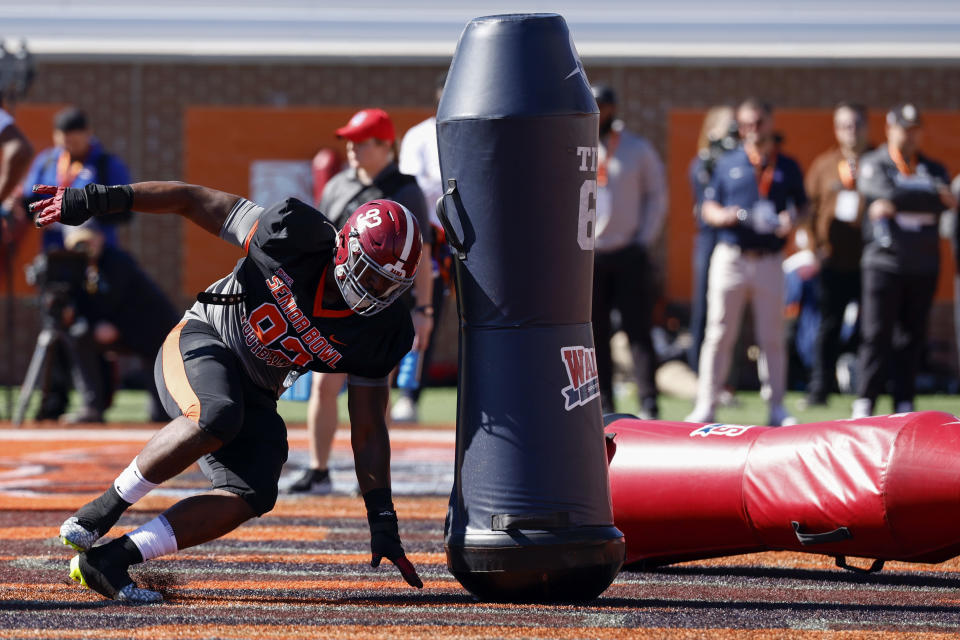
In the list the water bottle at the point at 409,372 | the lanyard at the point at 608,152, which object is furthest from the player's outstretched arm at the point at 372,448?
the lanyard at the point at 608,152

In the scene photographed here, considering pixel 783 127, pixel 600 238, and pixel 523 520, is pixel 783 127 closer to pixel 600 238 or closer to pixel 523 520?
pixel 600 238

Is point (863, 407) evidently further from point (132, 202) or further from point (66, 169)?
point (132, 202)

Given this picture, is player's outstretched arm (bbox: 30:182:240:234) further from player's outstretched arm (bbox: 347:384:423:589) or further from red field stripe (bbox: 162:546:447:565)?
red field stripe (bbox: 162:546:447:565)

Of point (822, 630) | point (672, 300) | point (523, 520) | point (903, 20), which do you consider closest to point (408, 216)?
point (523, 520)

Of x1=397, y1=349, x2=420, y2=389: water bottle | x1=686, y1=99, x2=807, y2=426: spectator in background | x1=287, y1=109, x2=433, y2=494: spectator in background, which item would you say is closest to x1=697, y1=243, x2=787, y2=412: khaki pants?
x1=686, y1=99, x2=807, y2=426: spectator in background

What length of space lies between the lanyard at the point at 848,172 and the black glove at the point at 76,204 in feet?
27.5

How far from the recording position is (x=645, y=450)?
552 cm

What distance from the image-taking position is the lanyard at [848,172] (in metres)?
12.2

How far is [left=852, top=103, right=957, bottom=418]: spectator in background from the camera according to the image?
10.4 m

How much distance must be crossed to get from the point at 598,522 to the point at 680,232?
1108 cm

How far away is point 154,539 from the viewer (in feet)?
15.3

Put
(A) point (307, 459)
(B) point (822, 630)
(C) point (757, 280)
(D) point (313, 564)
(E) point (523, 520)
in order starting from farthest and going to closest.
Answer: (C) point (757, 280) < (A) point (307, 459) < (D) point (313, 564) < (E) point (523, 520) < (B) point (822, 630)

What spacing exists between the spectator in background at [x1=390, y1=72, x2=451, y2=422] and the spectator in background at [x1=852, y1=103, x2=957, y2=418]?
9.38ft

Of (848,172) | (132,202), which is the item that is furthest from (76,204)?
(848,172)
